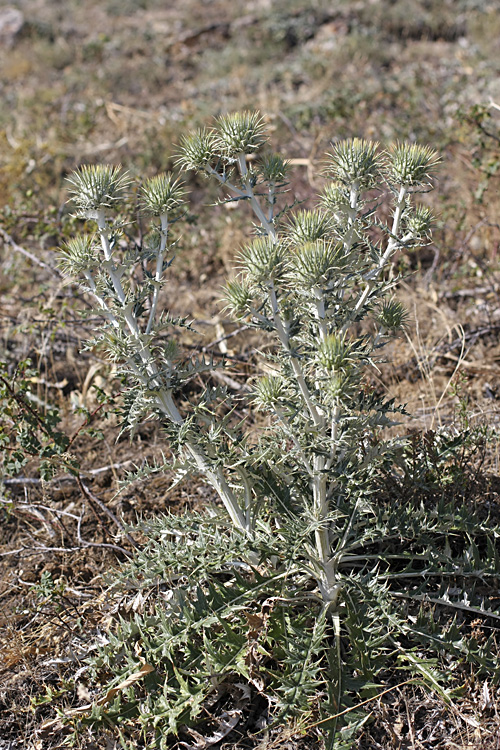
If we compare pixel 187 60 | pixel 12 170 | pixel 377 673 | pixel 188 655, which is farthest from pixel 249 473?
pixel 187 60

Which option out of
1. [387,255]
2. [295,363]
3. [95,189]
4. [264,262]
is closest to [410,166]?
[387,255]

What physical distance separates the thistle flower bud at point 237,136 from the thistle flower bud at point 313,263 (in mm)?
453

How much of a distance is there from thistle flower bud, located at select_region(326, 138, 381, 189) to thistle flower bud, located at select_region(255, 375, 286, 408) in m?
0.82

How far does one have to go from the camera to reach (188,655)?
2.56 m

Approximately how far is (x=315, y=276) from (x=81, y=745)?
82.9 inches

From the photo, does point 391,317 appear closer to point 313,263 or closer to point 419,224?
point 419,224

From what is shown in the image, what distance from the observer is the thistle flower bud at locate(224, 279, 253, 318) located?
2293 mm

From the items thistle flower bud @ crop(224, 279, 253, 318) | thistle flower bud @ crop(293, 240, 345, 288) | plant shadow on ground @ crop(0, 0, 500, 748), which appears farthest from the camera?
plant shadow on ground @ crop(0, 0, 500, 748)

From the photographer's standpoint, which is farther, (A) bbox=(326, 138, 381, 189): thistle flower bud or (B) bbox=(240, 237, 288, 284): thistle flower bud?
(A) bbox=(326, 138, 381, 189): thistle flower bud

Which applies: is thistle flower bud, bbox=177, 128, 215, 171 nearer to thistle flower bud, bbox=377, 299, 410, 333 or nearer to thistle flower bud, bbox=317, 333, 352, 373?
thistle flower bud, bbox=317, 333, 352, 373

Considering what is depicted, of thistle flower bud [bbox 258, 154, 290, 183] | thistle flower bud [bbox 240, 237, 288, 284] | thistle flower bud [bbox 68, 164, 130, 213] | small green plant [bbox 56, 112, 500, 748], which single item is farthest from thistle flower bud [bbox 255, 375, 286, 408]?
thistle flower bud [bbox 68, 164, 130, 213]

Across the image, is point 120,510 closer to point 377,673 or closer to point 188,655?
point 188,655

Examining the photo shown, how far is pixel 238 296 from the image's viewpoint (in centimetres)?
231

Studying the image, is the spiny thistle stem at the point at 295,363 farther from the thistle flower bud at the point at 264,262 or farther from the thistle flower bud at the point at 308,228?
the thistle flower bud at the point at 308,228
